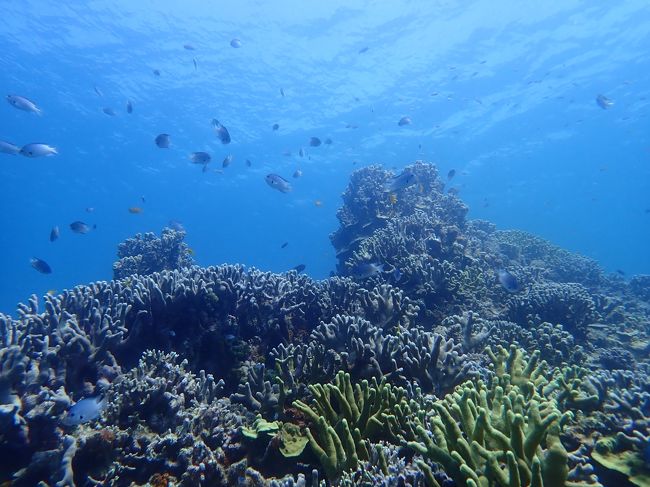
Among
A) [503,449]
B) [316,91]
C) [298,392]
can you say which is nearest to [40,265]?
[298,392]

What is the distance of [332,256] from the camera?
35.3 meters

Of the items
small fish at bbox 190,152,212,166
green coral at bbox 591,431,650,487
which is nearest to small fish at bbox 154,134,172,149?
small fish at bbox 190,152,212,166

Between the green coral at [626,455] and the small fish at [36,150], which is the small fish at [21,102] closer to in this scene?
the small fish at [36,150]

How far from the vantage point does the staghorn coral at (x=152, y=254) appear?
461 inches

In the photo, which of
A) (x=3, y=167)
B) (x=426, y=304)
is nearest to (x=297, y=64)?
(x=426, y=304)

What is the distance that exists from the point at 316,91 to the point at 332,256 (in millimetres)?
16080

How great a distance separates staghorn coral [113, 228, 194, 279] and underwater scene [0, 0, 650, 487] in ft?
0.28

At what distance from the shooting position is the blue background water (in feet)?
83.6

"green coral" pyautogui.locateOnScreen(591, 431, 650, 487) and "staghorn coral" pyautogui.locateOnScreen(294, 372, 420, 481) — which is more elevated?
"staghorn coral" pyautogui.locateOnScreen(294, 372, 420, 481)

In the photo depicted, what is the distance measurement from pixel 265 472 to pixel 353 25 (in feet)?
98.4

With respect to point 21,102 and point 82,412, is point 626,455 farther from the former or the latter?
point 21,102

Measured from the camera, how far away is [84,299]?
5.51 m

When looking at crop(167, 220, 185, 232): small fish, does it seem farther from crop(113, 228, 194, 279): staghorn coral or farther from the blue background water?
the blue background water

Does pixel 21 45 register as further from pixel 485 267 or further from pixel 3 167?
pixel 485 267
